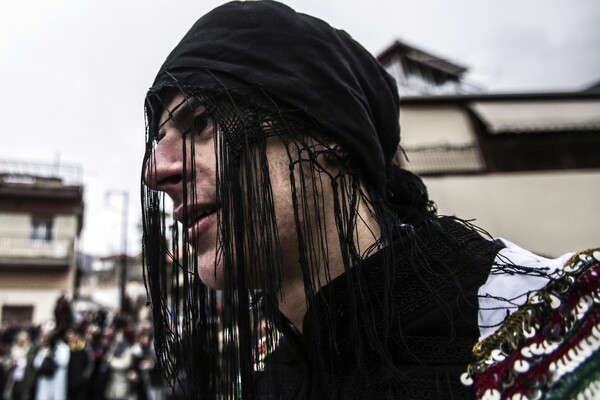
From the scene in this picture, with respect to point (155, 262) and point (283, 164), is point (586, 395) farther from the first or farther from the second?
point (155, 262)

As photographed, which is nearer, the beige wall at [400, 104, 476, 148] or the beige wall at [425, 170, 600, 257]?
the beige wall at [425, 170, 600, 257]

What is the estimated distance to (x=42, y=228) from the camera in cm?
2131

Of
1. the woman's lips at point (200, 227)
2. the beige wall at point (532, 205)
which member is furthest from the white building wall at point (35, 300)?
the woman's lips at point (200, 227)

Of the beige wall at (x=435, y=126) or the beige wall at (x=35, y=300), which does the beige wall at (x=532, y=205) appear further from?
the beige wall at (x=35, y=300)

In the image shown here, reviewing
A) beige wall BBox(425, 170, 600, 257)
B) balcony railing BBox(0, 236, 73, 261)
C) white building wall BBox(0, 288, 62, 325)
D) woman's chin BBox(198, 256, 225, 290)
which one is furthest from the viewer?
balcony railing BBox(0, 236, 73, 261)

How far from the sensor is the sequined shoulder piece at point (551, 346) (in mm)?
742

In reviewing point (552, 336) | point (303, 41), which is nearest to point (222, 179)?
point (303, 41)

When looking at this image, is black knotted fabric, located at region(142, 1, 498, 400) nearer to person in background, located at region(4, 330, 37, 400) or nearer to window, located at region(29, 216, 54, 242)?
person in background, located at region(4, 330, 37, 400)

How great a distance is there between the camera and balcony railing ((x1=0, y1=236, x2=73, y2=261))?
795 inches

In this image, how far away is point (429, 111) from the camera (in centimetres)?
1066

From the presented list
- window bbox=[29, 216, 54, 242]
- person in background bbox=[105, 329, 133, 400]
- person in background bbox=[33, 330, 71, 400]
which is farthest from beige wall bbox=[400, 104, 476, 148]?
window bbox=[29, 216, 54, 242]

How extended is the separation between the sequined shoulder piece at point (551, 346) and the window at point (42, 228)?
24.1 metres

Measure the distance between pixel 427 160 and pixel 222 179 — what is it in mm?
9473

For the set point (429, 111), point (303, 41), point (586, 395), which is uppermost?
point (429, 111)
